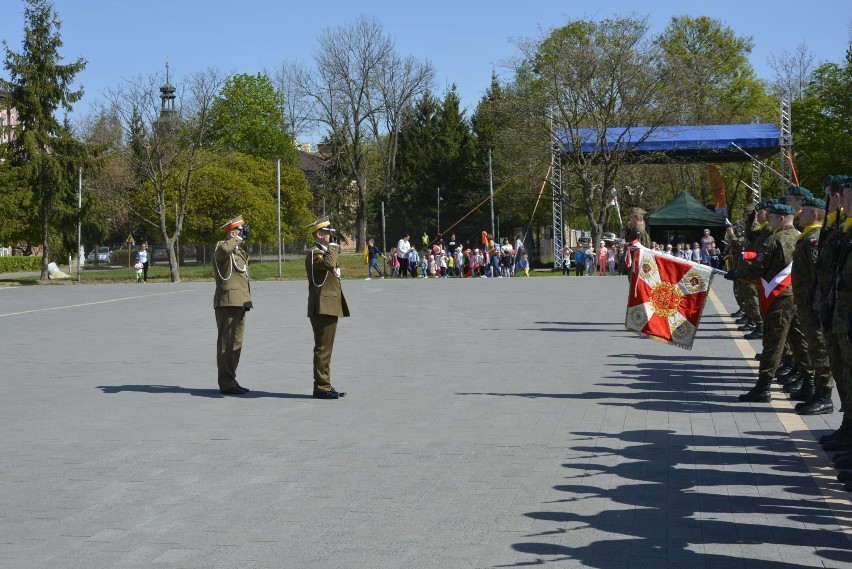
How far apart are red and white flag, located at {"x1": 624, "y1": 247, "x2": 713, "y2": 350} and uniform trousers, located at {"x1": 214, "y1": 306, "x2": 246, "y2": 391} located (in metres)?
4.27

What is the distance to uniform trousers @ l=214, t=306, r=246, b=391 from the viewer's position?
12.0 metres

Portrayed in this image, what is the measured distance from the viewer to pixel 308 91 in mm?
83938

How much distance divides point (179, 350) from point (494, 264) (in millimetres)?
31287

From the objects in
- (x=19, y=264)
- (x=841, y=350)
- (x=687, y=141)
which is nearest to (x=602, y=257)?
(x=687, y=141)

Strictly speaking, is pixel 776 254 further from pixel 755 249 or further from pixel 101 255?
pixel 101 255

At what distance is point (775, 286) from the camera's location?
10.7 m

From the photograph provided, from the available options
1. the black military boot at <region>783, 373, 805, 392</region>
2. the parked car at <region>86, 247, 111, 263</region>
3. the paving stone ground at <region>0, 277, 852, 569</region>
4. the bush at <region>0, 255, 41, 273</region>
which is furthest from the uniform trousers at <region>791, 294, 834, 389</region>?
the parked car at <region>86, 247, 111, 263</region>

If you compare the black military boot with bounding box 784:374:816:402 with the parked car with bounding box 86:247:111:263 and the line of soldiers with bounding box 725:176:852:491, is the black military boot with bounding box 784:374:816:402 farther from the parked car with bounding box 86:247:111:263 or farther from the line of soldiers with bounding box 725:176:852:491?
the parked car with bounding box 86:247:111:263

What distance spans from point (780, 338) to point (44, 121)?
4806cm

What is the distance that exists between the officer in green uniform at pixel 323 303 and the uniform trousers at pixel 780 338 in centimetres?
427

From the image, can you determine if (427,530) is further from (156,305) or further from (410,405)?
(156,305)

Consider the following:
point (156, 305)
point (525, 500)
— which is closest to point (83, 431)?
point (525, 500)

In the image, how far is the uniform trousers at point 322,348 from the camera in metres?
11.5

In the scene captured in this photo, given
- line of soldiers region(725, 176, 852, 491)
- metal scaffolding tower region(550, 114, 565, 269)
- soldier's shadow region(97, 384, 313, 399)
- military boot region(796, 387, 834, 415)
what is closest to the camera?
line of soldiers region(725, 176, 852, 491)
